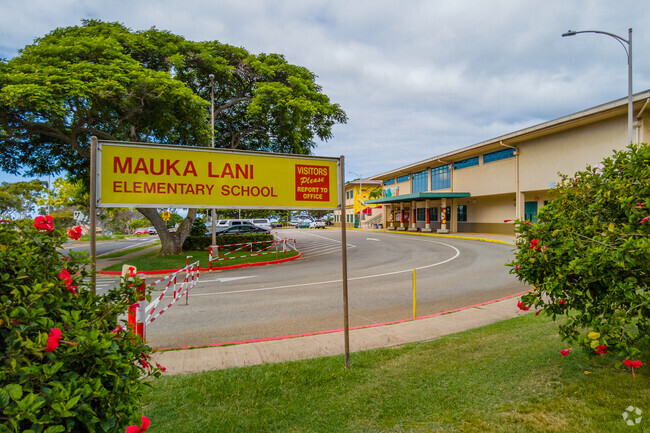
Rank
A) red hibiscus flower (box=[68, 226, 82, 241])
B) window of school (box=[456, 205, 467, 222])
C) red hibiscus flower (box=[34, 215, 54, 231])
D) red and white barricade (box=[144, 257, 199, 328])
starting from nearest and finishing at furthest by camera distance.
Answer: red hibiscus flower (box=[34, 215, 54, 231]) < red hibiscus flower (box=[68, 226, 82, 241]) < red and white barricade (box=[144, 257, 199, 328]) < window of school (box=[456, 205, 467, 222])

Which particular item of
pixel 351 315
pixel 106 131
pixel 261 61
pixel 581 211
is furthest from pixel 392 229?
pixel 581 211

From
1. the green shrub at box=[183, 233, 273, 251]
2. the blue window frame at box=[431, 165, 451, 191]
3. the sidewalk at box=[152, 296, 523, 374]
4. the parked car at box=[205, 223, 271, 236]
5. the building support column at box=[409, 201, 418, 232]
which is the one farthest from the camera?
the building support column at box=[409, 201, 418, 232]

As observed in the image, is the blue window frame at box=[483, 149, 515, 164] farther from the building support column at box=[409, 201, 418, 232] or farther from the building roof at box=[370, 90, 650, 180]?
the building support column at box=[409, 201, 418, 232]

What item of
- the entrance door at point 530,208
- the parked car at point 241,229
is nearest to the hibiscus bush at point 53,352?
the parked car at point 241,229

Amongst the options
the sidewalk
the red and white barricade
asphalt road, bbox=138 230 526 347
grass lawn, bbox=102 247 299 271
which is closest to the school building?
asphalt road, bbox=138 230 526 347

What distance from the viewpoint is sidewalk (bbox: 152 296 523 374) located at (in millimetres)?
5281

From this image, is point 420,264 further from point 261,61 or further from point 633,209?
point 261,61

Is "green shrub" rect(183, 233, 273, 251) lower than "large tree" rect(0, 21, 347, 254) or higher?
lower

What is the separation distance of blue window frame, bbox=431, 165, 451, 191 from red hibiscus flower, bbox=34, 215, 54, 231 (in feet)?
135

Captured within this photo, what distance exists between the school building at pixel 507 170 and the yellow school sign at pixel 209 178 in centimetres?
1246

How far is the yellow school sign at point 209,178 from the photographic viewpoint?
12.4ft

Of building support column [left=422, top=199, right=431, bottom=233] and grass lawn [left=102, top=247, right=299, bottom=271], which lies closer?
grass lawn [left=102, top=247, right=299, bottom=271]

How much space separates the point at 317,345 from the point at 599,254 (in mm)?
4318

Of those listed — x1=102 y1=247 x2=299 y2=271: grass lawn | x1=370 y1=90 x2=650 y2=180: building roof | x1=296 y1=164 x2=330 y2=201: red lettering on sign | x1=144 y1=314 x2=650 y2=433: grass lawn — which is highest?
x1=370 y1=90 x2=650 y2=180: building roof
